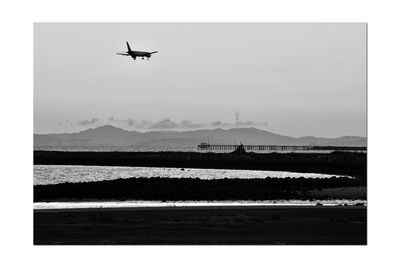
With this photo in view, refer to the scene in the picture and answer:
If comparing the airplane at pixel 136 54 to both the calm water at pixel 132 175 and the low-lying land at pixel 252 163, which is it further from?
the low-lying land at pixel 252 163

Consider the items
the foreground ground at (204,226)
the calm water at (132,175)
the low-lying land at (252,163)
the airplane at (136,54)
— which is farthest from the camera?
the low-lying land at (252,163)

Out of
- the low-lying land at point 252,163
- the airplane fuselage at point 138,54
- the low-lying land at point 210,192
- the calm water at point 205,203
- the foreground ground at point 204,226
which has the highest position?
the airplane fuselage at point 138,54

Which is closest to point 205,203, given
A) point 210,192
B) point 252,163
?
point 210,192

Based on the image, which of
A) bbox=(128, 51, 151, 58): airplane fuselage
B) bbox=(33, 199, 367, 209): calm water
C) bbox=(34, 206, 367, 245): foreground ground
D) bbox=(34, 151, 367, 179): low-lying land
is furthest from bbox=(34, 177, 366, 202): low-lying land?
bbox=(34, 151, 367, 179): low-lying land

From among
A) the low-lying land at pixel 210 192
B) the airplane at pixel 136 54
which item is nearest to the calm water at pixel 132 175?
the low-lying land at pixel 210 192

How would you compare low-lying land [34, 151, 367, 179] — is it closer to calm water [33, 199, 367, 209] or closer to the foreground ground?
calm water [33, 199, 367, 209]

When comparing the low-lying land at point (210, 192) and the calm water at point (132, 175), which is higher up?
the low-lying land at point (210, 192)

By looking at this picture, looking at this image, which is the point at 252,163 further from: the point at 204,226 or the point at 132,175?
the point at 204,226

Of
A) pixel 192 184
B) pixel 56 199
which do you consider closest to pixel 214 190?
pixel 192 184
